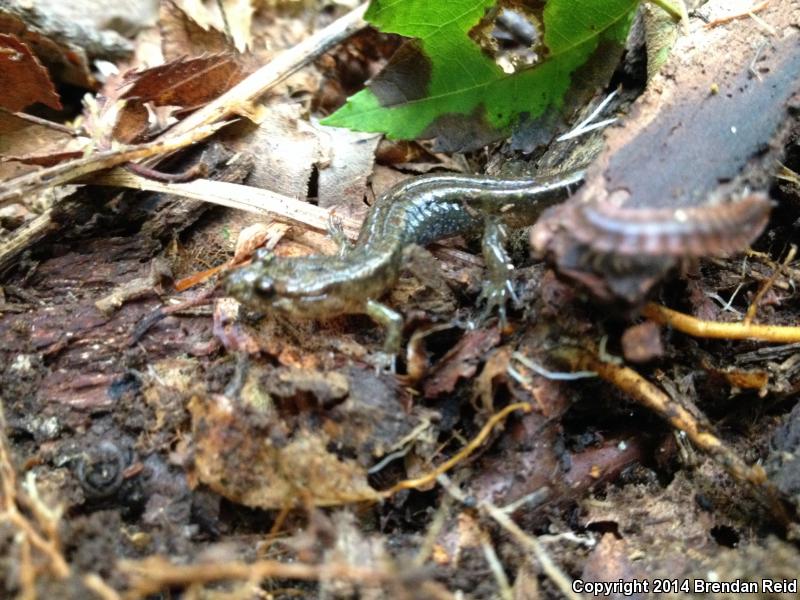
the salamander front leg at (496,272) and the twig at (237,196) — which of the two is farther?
the twig at (237,196)

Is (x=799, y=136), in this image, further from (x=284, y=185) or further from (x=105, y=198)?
(x=105, y=198)

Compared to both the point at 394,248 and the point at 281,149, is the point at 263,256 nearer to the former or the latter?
the point at 394,248

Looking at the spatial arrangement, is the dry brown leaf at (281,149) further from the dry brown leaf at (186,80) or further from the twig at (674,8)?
the twig at (674,8)

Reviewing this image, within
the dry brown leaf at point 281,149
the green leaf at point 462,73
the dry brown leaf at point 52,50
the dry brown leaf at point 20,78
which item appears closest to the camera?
the dry brown leaf at point 20,78

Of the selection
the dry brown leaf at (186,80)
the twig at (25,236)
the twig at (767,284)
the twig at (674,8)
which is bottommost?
the twig at (25,236)

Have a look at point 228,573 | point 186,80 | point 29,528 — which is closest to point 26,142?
point 186,80

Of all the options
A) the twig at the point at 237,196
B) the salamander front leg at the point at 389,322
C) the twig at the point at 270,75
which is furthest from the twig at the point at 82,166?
the salamander front leg at the point at 389,322
